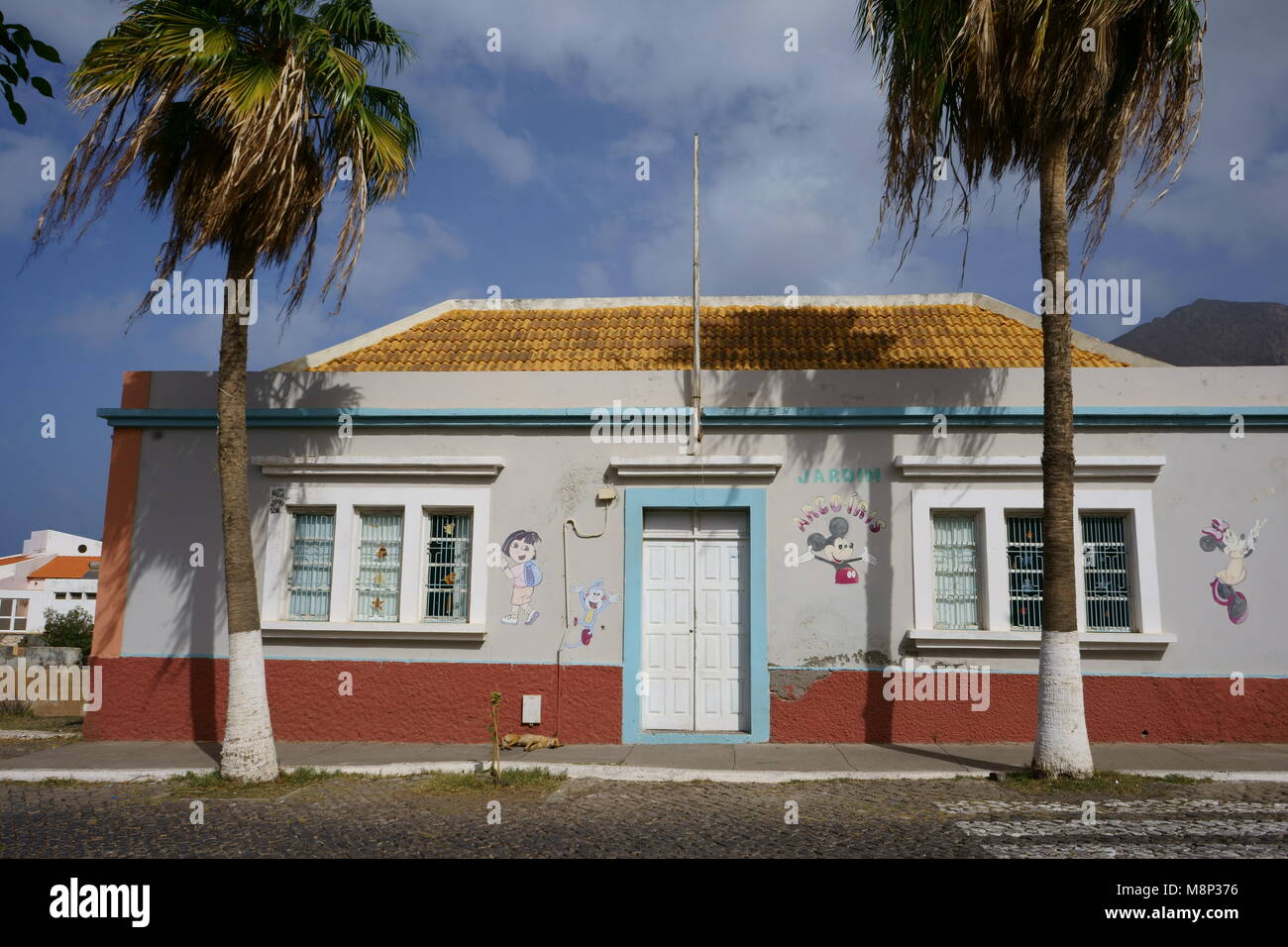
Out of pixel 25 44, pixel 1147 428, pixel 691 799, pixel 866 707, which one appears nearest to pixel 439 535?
pixel 691 799

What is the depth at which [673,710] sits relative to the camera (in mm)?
9922

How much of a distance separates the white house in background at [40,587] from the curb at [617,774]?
132 ft

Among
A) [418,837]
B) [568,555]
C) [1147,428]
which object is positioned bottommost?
[418,837]

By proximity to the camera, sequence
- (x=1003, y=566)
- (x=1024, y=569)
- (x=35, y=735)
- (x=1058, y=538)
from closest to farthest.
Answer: (x=1058, y=538)
(x=1003, y=566)
(x=1024, y=569)
(x=35, y=735)

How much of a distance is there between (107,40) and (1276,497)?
12472 millimetres

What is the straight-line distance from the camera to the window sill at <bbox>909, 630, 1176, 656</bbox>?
938 cm

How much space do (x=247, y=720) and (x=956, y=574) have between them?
24.1ft

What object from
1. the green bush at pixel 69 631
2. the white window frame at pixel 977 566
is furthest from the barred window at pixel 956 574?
the green bush at pixel 69 631

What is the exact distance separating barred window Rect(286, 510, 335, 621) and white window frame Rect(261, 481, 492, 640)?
10 cm

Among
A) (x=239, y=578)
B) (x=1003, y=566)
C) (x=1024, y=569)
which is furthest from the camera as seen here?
(x=1024, y=569)

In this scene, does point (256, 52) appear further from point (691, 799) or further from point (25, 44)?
point (691, 799)

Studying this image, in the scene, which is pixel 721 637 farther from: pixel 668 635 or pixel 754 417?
pixel 754 417

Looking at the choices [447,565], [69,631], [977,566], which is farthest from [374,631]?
[69,631]

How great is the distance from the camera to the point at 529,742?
938 cm
